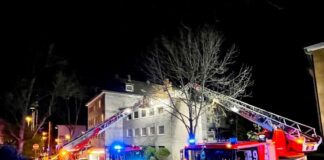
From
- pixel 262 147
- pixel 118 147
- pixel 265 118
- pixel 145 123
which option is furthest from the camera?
pixel 145 123

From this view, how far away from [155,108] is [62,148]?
42.3 feet

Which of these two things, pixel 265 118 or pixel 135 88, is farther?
pixel 135 88

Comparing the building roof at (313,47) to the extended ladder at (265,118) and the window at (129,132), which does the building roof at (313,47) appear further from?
the window at (129,132)

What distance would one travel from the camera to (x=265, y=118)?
1716 cm

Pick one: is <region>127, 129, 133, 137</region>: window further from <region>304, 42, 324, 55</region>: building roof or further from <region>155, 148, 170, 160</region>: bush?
<region>304, 42, 324, 55</region>: building roof

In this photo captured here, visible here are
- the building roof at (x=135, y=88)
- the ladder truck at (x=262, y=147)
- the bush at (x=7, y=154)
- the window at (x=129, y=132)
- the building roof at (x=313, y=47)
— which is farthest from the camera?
the building roof at (x=135, y=88)

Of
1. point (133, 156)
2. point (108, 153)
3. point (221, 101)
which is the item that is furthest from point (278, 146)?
point (108, 153)

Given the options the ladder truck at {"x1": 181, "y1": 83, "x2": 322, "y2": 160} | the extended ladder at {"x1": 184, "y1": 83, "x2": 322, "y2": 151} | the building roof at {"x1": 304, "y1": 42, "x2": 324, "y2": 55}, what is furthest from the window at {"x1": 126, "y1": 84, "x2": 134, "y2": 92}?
the building roof at {"x1": 304, "y1": 42, "x2": 324, "y2": 55}

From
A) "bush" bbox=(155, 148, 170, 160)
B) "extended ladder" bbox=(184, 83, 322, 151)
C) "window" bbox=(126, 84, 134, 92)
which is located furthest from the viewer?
"window" bbox=(126, 84, 134, 92)

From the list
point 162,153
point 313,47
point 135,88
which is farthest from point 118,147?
point 135,88

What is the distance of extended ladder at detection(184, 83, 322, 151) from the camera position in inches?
603

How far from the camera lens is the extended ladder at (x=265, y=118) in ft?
50.2

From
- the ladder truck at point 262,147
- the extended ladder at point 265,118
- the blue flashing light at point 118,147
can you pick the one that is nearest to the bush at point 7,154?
the ladder truck at point 262,147

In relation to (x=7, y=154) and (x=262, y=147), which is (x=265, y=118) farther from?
(x=7, y=154)
